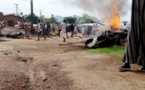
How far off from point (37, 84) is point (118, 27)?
11478 millimetres

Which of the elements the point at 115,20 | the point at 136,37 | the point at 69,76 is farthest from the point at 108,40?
the point at 69,76

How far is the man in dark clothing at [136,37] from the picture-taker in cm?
822

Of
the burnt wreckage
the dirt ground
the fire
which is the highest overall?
the fire

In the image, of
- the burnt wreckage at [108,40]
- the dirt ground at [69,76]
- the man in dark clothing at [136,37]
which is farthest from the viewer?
the burnt wreckage at [108,40]

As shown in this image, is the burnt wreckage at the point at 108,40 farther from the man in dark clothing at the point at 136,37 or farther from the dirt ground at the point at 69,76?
the man in dark clothing at the point at 136,37

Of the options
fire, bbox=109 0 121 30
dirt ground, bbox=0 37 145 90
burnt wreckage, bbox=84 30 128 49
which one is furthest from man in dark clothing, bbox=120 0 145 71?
fire, bbox=109 0 121 30

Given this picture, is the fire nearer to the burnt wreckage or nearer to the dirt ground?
the burnt wreckage

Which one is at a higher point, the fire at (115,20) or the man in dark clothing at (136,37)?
the fire at (115,20)

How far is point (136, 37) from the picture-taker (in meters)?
8.35

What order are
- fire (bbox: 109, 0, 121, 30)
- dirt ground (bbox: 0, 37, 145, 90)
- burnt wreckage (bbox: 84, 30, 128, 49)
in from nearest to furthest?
dirt ground (bbox: 0, 37, 145, 90)
burnt wreckage (bbox: 84, 30, 128, 49)
fire (bbox: 109, 0, 121, 30)

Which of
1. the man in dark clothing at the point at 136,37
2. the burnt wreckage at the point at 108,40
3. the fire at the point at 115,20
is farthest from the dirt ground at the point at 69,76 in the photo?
the fire at the point at 115,20

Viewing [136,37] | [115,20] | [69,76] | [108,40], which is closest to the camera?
[69,76]

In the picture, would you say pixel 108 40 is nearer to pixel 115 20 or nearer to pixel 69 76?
pixel 115 20

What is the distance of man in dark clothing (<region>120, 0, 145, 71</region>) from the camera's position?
324 inches
